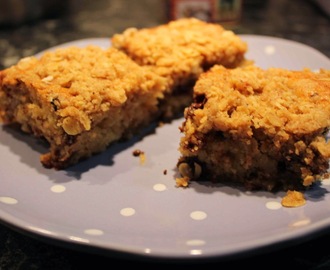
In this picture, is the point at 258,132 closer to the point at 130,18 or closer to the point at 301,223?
the point at 301,223

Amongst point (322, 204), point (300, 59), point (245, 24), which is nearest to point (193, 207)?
point (322, 204)

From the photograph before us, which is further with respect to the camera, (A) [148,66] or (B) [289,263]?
(A) [148,66]

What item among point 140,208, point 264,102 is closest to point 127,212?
point 140,208

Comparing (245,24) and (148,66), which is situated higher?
(148,66)

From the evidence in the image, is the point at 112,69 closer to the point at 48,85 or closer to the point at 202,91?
the point at 48,85

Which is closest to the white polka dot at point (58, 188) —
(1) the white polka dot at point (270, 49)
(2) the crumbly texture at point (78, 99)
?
(2) the crumbly texture at point (78, 99)

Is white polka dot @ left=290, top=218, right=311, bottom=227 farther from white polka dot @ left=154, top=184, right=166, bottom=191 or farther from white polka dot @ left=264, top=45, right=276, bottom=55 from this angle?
white polka dot @ left=264, top=45, right=276, bottom=55

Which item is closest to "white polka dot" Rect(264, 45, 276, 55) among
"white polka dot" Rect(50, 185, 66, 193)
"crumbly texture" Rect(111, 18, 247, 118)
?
"crumbly texture" Rect(111, 18, 247, 118)
